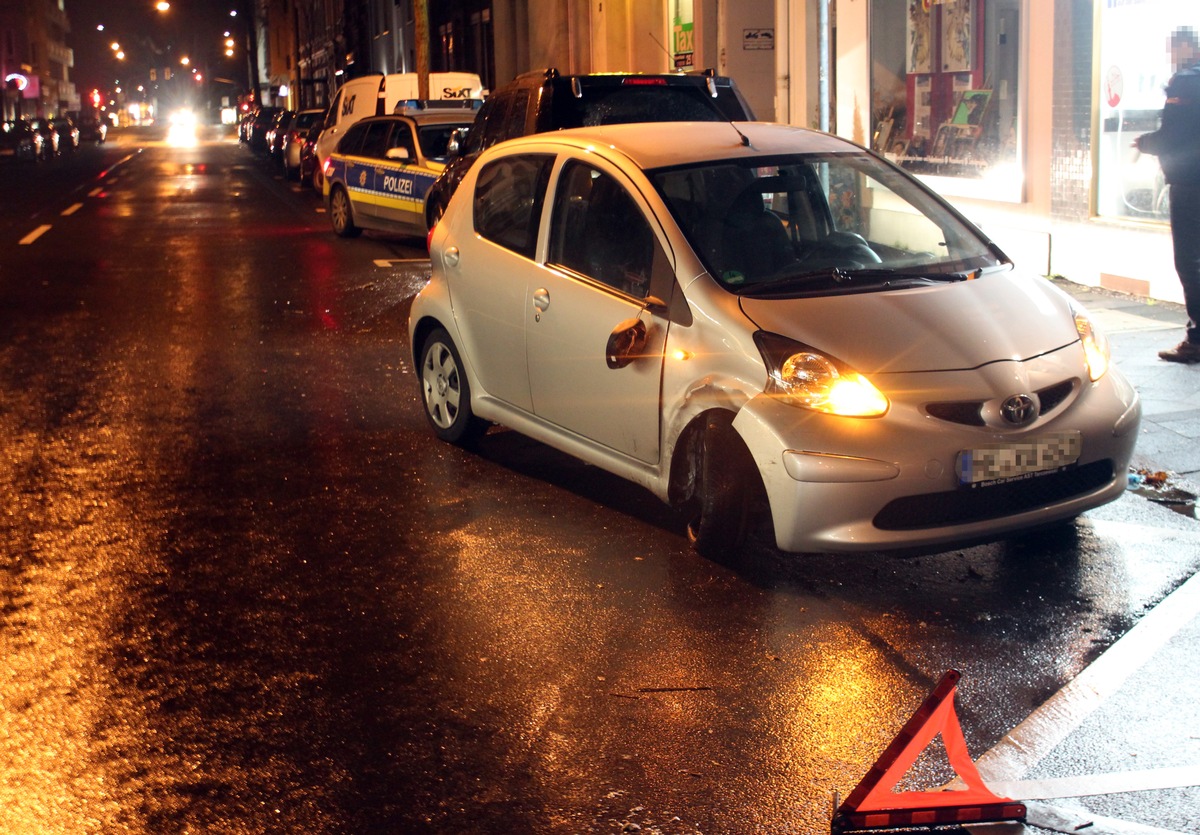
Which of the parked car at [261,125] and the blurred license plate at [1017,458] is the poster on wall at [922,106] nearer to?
the blurred license plate at [1017,458]

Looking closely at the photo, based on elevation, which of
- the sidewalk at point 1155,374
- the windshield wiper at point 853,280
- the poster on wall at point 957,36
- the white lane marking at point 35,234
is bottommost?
the sidewalk at point 1155,374

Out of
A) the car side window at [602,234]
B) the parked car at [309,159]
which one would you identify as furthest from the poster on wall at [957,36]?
the parked car at [309,159]

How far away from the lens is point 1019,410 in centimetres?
526

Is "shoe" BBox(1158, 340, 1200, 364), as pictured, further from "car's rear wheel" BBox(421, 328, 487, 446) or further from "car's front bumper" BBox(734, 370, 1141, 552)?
"car's rear wheel" BBox(421, 328, 487, 446)

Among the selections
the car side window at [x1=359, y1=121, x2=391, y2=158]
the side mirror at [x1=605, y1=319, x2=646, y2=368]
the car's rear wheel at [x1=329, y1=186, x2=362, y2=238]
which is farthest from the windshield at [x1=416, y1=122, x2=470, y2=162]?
the side mirror at [x1=605, y1=319, x2=646, y2=368]

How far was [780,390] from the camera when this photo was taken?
5340 millimetres

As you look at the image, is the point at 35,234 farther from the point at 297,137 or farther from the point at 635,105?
the point at 297,137

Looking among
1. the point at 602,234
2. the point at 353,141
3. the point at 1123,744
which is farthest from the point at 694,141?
the point at 353,141

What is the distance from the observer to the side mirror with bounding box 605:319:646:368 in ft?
19.6

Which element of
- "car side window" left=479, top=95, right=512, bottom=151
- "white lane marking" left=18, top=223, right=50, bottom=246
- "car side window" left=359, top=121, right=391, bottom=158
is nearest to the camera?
"car side window" left=479, top=95, right=512, bottom=151

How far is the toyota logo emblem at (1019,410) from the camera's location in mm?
5246

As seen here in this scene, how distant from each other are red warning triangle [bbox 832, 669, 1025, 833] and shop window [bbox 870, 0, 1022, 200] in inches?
430

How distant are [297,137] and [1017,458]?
33278 mm

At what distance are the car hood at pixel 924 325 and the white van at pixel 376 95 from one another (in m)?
21.1
